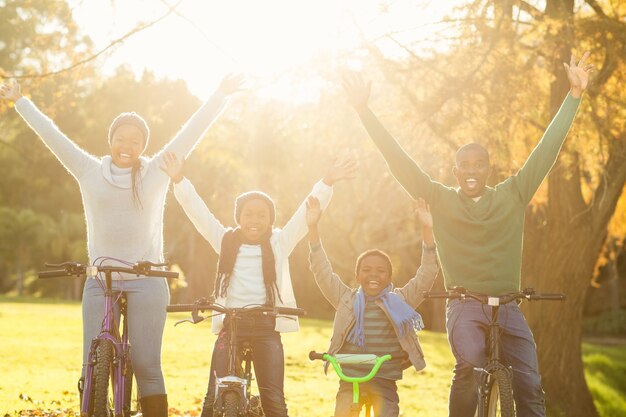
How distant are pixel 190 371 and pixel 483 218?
41.0ft

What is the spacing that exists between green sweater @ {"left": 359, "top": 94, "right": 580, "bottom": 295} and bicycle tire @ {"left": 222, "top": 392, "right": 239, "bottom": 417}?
168 cm

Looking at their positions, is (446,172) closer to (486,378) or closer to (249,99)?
(249,99)

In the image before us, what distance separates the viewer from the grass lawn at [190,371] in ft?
41.9

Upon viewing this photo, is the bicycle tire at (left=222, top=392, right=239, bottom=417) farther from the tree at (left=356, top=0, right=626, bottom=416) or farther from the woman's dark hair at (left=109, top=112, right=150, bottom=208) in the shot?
the tree at (left=356, top=0, right=626, bottom=416)

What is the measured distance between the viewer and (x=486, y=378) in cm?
564

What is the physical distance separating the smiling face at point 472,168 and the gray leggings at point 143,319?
7.19 feet

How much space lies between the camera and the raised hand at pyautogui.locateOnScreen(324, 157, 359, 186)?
6.60 meters

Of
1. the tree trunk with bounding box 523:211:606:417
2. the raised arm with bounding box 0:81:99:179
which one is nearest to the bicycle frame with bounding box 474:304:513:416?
the raised arm with bounding box 0:81:99:179

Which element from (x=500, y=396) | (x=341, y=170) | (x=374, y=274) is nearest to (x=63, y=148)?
(x=341, y=170)

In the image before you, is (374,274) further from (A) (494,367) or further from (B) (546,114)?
(B) (546,114)

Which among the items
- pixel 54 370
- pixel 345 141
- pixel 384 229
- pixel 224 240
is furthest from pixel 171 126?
pixel 224 240

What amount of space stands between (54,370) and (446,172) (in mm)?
7956

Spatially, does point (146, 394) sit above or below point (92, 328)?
below

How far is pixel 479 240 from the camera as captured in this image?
610 cm
